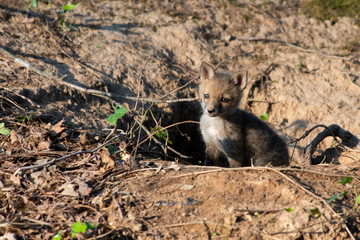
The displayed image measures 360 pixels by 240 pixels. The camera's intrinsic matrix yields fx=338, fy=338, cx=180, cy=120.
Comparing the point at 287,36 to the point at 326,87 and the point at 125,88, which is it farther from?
the point at 125,88

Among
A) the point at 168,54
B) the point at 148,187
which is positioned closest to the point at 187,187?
the point at 148,187

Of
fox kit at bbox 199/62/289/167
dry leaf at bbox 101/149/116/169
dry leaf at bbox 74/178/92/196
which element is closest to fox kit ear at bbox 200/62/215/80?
fox kit at bbox 199/62/289/167

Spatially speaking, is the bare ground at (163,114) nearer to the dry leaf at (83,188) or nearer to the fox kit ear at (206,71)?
the dry leaf at (83,188)

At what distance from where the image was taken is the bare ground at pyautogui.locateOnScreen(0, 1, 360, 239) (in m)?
3.06

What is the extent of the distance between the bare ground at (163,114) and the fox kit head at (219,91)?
1.48 ft

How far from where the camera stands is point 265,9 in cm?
793

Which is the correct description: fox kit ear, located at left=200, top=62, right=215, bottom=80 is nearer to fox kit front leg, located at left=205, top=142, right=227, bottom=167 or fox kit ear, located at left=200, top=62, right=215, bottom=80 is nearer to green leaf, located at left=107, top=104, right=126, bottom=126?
fox kit front leg, located at left=205, top=142, right=227, bottom=167

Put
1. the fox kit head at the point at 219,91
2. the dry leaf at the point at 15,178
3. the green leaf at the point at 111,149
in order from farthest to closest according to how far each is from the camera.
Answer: the fox kit head at the point at 219,91, the green leaf at the point at 111,149, the dry leaf at the point at 15,178

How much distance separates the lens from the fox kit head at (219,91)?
16.2 ft

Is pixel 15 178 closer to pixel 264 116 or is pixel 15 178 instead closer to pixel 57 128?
pixel 57 128

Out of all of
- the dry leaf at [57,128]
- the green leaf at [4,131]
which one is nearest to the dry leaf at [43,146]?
the dry leaf at [57,128]

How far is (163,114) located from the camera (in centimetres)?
595

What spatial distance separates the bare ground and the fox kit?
Answer: 0.39 meters

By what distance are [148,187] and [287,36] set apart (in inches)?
215
